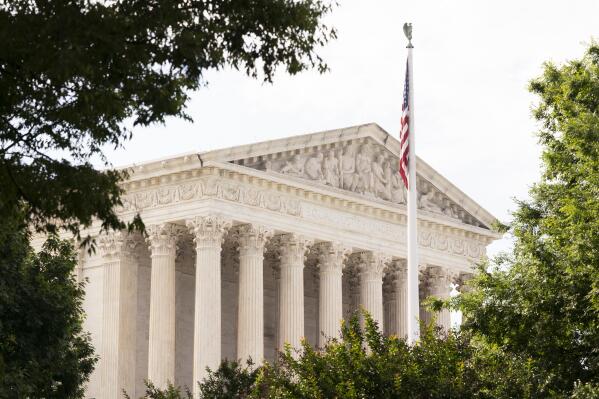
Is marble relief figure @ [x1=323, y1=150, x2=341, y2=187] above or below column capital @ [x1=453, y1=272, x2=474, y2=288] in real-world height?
above

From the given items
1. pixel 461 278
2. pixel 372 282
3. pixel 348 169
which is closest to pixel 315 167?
pixel 348 169

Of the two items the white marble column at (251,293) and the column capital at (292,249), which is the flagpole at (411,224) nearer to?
the white marble column at (251,293)

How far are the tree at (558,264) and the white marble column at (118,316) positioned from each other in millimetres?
30065

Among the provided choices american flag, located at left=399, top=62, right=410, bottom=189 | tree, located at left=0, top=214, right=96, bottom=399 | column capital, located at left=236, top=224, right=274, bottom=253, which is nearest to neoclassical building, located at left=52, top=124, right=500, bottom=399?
column capital, located at left=236, top=224, right=274, bottom=253

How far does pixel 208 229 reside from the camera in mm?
64375

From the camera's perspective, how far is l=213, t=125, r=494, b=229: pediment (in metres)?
67.5

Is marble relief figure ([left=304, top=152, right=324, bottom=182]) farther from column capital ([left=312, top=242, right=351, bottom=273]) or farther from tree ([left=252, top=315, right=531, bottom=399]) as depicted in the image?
tree ([left=252, top=315, right=531, bottom=399])

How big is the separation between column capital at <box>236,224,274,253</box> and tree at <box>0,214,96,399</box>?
19679mm

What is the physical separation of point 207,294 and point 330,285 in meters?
8.49

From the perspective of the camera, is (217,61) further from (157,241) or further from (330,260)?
(330,260)

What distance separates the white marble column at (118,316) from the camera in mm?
66125

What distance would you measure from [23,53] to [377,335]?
1948 cm

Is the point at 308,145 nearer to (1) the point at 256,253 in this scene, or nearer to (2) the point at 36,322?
(1) the point at 256,253

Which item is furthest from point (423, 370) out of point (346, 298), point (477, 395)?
point (346, 298)
